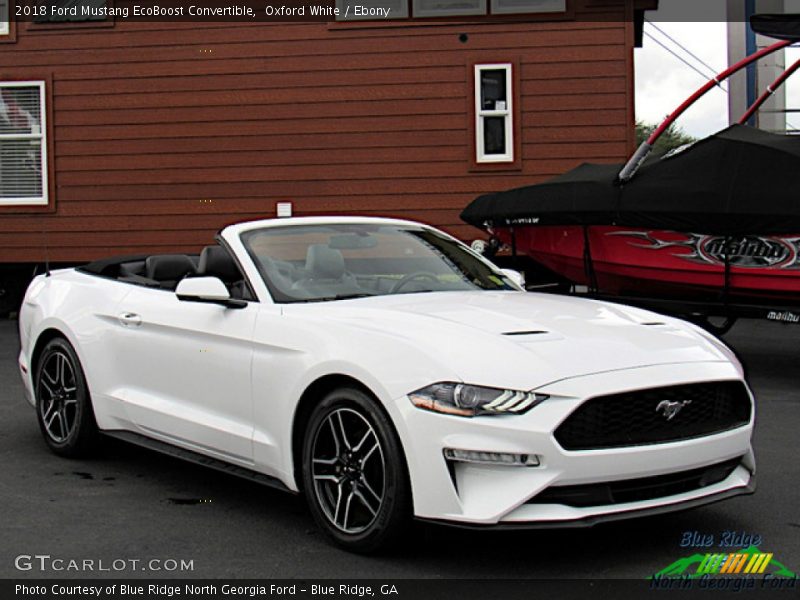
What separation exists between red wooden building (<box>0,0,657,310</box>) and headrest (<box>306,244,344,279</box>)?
10.3 m

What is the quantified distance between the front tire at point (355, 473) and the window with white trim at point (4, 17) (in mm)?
14278

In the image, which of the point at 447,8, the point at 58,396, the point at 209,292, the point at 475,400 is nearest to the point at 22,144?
the point at 447,8

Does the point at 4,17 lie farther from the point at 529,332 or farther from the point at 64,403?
the point at 529,332

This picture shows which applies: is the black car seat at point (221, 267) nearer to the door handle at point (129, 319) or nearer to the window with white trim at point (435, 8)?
the door handle at point (129, 319)

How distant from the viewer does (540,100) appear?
16.2 metres

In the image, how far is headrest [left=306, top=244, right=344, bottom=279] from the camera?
5750mm

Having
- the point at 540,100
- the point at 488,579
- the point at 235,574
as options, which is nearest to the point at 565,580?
the point at 488,579

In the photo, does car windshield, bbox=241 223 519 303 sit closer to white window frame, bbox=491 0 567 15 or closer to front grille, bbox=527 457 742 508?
front grille, bbox=527 457 742 508

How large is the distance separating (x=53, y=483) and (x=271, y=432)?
70.1 inches

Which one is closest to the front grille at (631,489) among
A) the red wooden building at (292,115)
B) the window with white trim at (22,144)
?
the red wooden building at (292,115)

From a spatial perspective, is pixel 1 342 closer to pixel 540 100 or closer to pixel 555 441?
pixel 540 100

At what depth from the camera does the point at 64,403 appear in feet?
22.3

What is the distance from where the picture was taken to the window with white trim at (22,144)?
56.5ft

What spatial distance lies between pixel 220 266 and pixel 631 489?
2.80 metres
